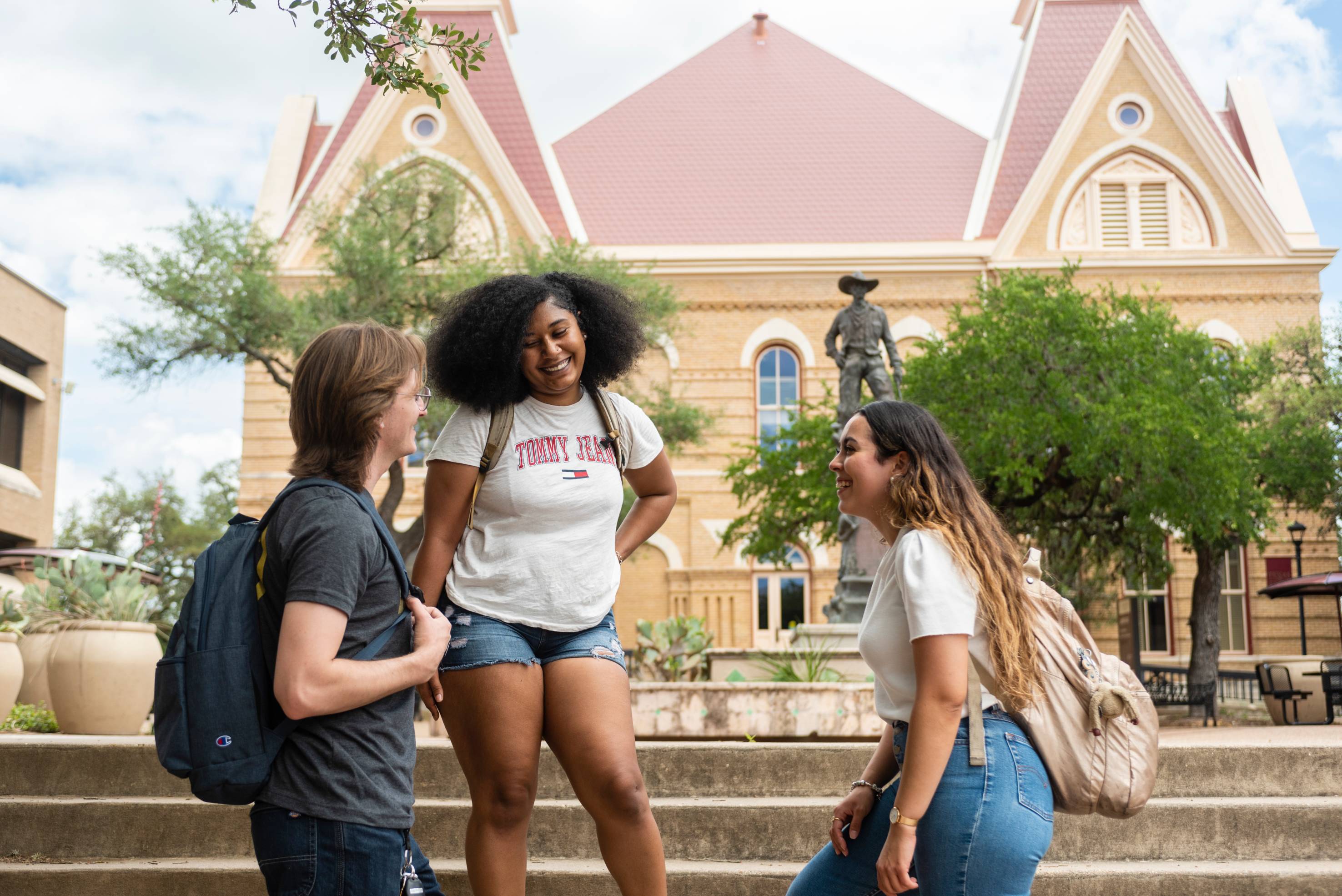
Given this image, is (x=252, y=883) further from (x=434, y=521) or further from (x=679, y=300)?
(x=679, y=300)

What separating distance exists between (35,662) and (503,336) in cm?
859

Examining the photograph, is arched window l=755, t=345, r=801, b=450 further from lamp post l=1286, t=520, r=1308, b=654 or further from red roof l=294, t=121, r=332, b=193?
red roof l=294, t=121, r=332, b=193

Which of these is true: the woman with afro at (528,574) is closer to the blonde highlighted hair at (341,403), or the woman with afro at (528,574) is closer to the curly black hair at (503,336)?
the curly black hair at (503,336)

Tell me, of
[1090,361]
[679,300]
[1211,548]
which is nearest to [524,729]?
[1090,361]

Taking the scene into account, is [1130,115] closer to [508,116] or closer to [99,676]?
[508,116]

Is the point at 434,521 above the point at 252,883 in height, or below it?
above

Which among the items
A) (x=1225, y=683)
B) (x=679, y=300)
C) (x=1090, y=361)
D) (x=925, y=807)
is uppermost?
(x=679, y=300)

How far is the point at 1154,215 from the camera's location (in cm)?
2709

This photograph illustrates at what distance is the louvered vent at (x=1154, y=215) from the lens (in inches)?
1058

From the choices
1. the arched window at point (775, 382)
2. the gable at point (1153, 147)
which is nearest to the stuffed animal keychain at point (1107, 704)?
the arched window at point (775, 382)

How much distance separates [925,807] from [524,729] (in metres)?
1.12

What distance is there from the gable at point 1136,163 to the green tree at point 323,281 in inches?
→ 445

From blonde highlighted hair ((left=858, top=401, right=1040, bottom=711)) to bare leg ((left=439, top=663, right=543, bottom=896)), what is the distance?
3.65 ft

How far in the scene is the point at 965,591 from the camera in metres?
2.56
